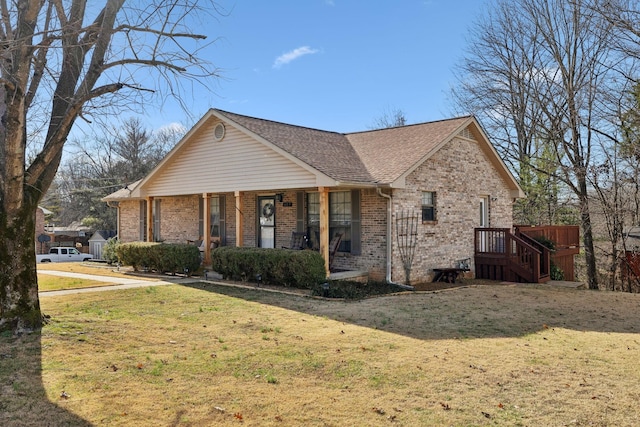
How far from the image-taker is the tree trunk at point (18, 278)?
665 centimetres

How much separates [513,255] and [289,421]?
12884 millimetres

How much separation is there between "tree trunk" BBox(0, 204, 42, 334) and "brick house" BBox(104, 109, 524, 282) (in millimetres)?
6861

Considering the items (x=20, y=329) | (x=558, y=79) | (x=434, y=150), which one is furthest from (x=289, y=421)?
(x=558, y=79)

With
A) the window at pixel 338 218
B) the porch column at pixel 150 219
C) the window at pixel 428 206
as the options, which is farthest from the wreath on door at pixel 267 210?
the window at pixel 428 206

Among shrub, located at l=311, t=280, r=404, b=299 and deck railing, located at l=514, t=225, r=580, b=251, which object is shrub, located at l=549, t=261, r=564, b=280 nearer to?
deck railing, located at l=514, t=225, r=580, b=251

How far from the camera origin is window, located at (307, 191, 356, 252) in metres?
14.1

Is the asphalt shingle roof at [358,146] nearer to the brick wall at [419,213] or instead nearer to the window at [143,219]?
the brick wall at [419,213]

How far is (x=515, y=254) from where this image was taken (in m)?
15.3

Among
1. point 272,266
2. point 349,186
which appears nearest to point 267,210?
point 272,266

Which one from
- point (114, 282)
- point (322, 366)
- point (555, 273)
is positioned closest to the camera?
point (322, 366)

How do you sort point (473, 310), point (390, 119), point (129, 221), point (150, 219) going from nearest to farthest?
1. point (473, 310)
2. point (150, 219)
3. point (129, 221)
4. point (390, 119)

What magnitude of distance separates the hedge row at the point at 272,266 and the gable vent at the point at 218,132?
366 cm

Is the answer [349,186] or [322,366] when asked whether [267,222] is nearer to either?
[349,186]

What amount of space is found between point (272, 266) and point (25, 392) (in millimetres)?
8051
